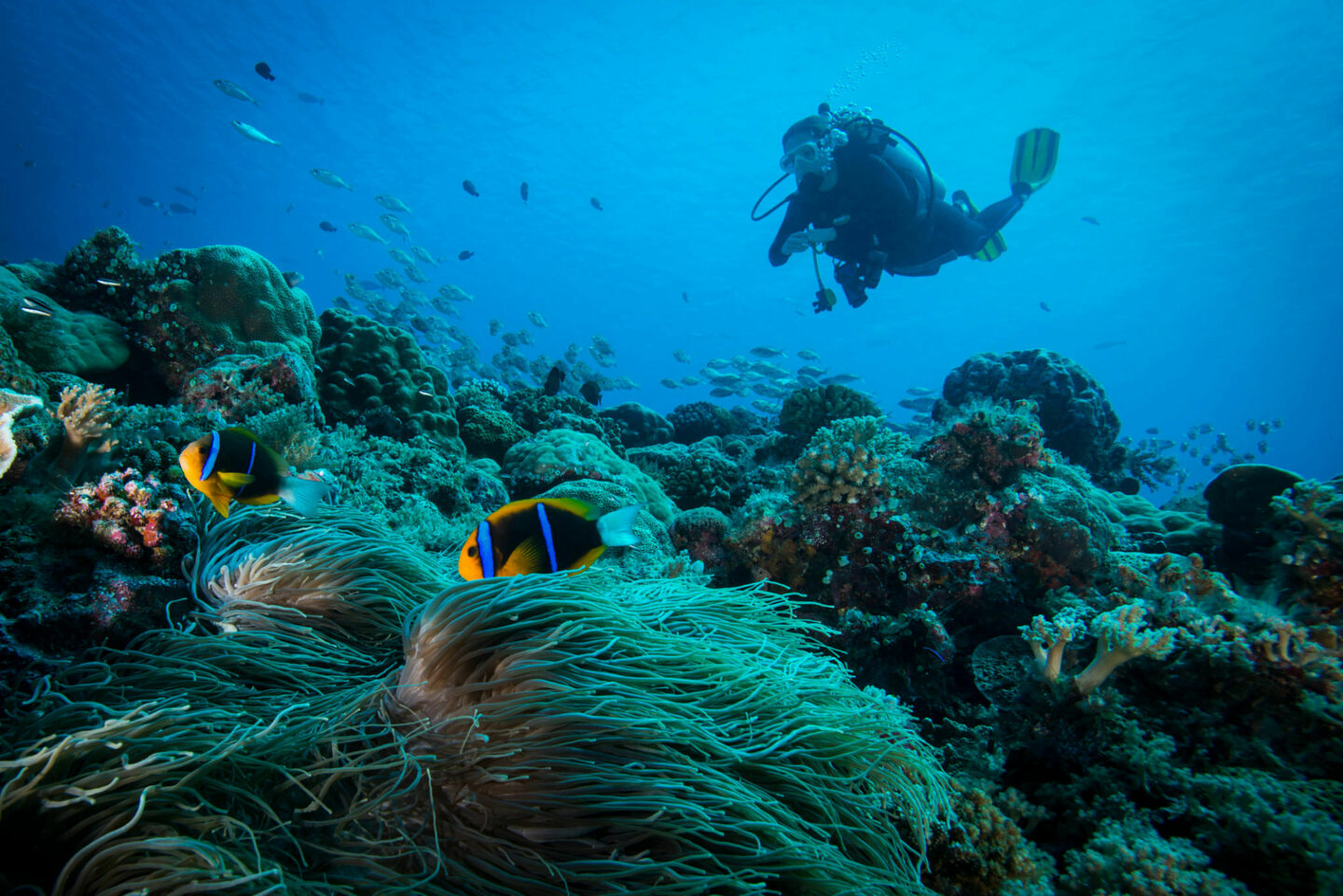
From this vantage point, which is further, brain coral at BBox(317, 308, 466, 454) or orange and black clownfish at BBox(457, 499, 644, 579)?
brain coral at BBox(317, 308, 466, 454)

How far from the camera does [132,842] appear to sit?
41.4 inches

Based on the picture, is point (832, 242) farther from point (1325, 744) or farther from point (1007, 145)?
point (1007, 145)

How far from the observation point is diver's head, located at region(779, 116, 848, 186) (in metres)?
9.97

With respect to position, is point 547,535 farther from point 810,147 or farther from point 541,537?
point 810,147

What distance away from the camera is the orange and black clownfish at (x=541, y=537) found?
5.89 feet

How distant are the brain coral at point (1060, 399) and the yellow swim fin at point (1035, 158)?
4.58m

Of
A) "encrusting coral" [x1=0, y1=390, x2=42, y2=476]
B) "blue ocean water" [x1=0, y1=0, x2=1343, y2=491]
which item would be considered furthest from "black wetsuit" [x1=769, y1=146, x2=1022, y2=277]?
"blue ocean water" [x1=0, y1=0, x2=1343, y2=491]

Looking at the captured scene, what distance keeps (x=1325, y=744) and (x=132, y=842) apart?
177 inches

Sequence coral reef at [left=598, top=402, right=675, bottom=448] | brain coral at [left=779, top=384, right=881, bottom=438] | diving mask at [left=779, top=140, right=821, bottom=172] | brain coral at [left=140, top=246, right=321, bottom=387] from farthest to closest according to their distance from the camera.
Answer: coral reef at [left=598, top=402, right=675, bottom=448] < diving mask at [left=779, top=140, right=821, bottom=172] < brain coral at [left=779, top=384, right=881, bottom=438] < brain coral at [left=140, top=246, right=321, bottom=387]

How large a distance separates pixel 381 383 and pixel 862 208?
9.45 m

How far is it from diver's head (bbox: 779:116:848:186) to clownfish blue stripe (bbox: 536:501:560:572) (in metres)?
10.3

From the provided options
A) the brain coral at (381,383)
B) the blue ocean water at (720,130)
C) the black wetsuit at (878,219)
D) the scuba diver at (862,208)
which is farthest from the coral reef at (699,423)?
the blue ocean water at (720,130)

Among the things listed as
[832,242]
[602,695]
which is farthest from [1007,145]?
[602,695]

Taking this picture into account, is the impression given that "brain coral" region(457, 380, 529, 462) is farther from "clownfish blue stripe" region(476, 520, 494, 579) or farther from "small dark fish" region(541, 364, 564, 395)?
"clownfish blue stripe" region(476, 520, 494, 579)
